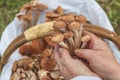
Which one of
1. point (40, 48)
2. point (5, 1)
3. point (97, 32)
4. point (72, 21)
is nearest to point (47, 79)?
point (40, 48)

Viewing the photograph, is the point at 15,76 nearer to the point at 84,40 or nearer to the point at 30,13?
the point at 30,13

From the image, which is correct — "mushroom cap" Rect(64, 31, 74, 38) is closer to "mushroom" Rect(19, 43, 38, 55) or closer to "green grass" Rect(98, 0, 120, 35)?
"mushroom" Rect(19, 43, 38, 55)

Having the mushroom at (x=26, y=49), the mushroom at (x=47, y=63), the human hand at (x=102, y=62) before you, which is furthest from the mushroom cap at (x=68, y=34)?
the mushroom at (x=26, y=49)

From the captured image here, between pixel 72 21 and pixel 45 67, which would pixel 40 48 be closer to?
pixel 45 67

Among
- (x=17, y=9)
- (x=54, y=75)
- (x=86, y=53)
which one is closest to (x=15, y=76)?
(x=54, y=75)

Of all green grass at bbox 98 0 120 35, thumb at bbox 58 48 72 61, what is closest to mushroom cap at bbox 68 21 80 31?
thumb at bbox 58 48 72 61

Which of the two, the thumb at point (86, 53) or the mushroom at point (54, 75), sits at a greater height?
the thumb at point (86, 53)

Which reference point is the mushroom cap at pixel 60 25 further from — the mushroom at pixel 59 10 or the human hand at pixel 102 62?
the mushroom at pixel 59 10
